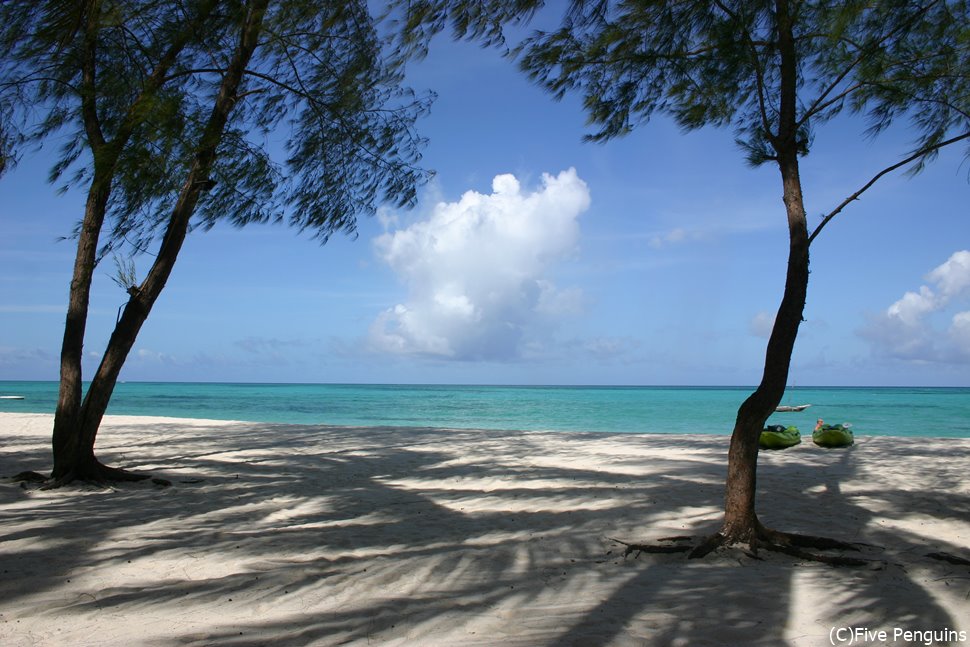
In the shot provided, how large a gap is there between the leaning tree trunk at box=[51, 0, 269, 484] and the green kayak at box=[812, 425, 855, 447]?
392 inches

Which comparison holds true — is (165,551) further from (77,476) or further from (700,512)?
(700,512)

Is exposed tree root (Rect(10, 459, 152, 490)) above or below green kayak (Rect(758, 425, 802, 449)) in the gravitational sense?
below

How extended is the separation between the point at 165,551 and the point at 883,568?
15.4 ft

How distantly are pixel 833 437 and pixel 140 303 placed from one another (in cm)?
1038

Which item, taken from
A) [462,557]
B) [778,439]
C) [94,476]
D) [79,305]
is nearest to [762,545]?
[462,557]

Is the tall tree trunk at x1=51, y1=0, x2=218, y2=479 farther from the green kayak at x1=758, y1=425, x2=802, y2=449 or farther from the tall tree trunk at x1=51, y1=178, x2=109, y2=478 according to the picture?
the green kayak at x1=758, y1=425, x2=802, y2=449

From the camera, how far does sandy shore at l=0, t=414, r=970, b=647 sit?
314 cm

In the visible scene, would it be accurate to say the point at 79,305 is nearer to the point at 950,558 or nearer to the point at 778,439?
the point at 950,558

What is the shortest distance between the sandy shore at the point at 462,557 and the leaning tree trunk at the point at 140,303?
59 centimetres

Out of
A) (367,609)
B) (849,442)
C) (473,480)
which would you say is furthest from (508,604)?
(849,442)

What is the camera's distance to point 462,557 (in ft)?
14.6

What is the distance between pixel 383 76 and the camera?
24.0 ft

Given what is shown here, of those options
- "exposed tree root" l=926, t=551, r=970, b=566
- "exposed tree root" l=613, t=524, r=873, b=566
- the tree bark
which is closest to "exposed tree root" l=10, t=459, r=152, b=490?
"exposed tree root" l=613, t=524, r=873, b=566

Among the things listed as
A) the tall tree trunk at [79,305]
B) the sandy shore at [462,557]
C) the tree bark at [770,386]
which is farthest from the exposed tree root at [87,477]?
the tree bark at [770,386]
